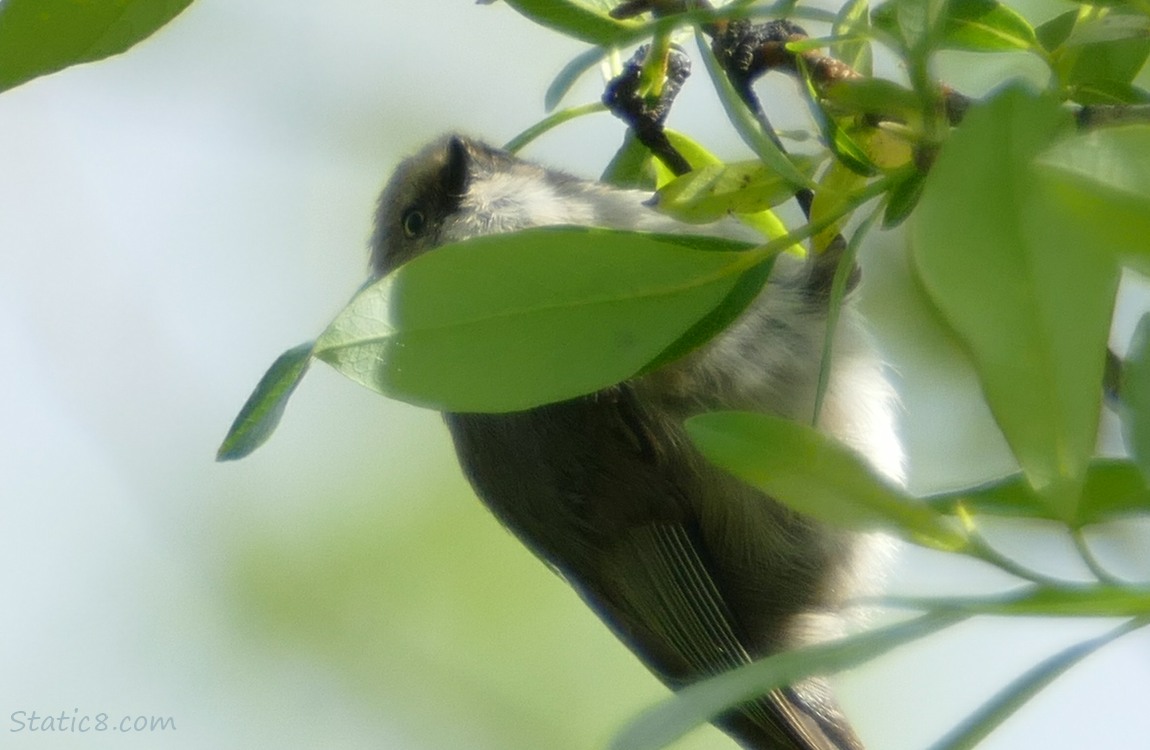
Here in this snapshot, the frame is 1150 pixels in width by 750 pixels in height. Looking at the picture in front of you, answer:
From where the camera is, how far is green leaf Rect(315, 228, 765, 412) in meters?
0.94

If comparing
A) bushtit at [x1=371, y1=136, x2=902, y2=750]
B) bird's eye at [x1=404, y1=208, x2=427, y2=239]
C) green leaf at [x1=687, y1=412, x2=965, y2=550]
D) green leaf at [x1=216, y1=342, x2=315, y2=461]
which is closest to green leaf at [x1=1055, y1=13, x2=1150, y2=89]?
green leaf at [x1=687, y1=412, x2=965, y2=550]

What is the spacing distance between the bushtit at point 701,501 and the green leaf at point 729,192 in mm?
754

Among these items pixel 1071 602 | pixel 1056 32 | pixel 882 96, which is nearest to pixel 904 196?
pixel 882 96

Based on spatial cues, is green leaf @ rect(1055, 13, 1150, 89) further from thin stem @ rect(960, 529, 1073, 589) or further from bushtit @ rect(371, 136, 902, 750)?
bushtit @ rect(371, 136, 902, 750)

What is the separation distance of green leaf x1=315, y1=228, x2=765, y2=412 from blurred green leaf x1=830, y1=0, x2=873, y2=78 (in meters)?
0.25

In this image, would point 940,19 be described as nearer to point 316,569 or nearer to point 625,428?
point 625,428

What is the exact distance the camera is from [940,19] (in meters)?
0.93

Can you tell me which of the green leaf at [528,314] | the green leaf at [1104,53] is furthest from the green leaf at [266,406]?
the green leaf at [1104,53]

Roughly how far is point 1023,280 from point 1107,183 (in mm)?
114

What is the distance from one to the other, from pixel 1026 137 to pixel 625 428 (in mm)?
1491

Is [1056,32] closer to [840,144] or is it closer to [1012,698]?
[840,144]

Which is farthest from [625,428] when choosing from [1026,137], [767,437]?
[1026,137]

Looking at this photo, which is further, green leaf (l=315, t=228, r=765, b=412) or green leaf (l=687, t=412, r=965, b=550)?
green leaf (l=315, t=228, r=765, b=412)

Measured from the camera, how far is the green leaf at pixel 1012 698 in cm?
74
